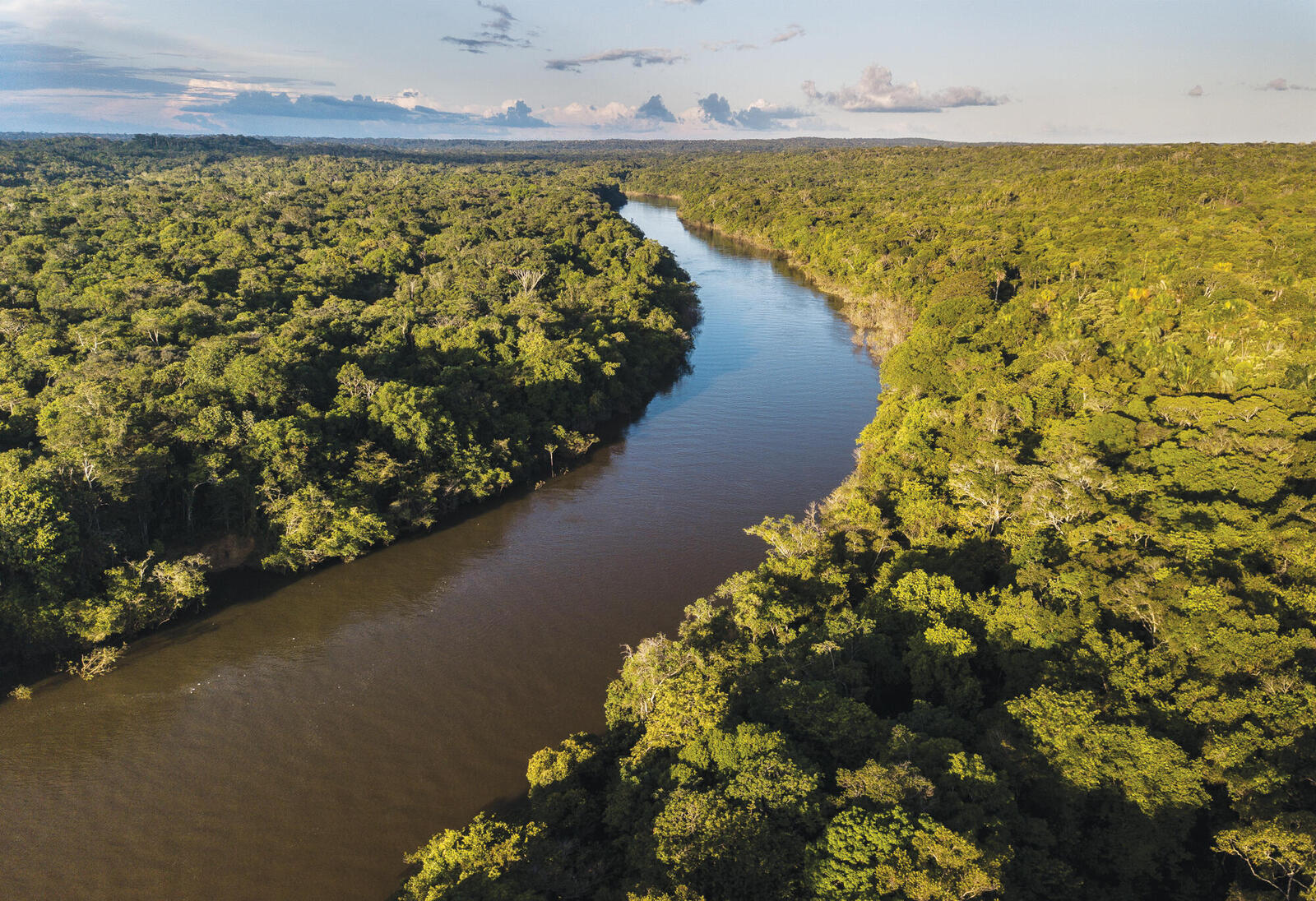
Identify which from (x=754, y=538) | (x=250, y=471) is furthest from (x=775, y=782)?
(x=250, y=471)

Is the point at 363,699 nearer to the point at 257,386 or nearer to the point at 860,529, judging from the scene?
the point at 257,386

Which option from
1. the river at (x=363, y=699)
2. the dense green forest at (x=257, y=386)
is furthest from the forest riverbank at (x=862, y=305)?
the river at (x=363, y=699)

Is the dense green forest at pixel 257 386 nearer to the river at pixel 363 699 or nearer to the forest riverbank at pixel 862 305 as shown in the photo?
the river at pixel 363 699

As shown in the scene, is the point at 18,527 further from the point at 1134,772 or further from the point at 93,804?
the point at 1134,772

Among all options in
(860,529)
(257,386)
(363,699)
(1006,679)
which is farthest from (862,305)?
(363,699)

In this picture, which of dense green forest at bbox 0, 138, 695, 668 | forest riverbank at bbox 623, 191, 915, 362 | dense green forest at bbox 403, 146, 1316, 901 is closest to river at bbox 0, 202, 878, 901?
dense green forest at bbox 0, 138, 695, 668

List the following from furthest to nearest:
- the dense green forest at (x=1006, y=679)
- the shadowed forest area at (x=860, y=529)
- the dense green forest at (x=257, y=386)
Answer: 1. the dense green forest at (x=257, y=386)
2. the shadowed forest area at (x=860, y=529)
3. the dense green forest at (x=1006, y=679)
